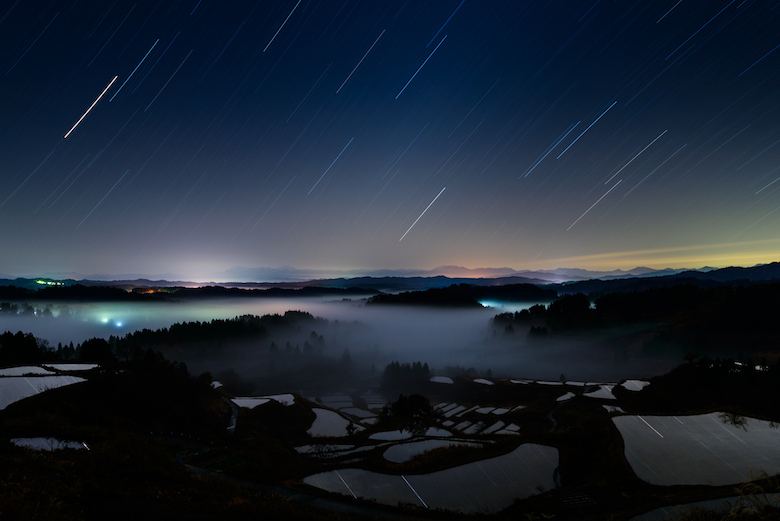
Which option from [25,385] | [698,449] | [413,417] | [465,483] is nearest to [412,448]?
[465,483]

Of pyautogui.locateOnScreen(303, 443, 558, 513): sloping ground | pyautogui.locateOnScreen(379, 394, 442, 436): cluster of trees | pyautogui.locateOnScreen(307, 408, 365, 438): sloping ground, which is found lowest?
pyautogui.locateOnScreen(307, 408, 365, 438): sloping ground

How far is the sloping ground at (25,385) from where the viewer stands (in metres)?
44.8

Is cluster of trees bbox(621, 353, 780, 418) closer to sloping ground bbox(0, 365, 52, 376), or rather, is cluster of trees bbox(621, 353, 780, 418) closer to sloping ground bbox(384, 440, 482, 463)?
sloping ground bbox(384, 440, 482, 463)

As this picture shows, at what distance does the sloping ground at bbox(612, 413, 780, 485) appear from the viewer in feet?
92.5

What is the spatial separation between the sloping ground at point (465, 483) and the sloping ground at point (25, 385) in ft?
130

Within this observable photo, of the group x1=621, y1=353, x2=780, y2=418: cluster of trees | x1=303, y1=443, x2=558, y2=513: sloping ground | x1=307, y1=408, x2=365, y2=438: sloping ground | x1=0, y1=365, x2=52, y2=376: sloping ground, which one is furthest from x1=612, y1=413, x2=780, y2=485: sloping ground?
x1=0, y1=365, x2=52, y2=376: sloping ground

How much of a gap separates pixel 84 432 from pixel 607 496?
4746 cm

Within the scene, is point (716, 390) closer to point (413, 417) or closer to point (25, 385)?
point (413, 417)

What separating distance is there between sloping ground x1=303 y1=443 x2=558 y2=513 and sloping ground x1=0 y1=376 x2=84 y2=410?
39757mm

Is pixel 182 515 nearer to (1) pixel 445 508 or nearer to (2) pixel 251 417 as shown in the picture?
(1) pixel 445 508

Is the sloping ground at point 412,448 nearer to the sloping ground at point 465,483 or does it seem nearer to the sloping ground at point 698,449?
the sloping ground at point 465,483

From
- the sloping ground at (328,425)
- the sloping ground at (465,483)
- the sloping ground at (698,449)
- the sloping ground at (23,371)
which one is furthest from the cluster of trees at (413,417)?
the sloping ground at (23,371)

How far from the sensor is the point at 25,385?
49.9 meters

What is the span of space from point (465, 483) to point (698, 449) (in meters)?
21.0
